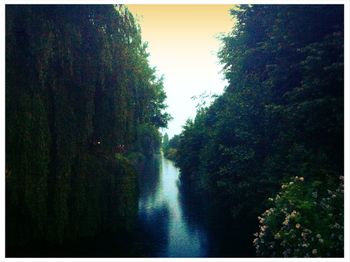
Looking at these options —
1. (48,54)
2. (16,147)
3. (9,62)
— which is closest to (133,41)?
(48,54)

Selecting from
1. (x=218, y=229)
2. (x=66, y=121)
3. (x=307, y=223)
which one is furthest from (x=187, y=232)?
(x=66, y=121)

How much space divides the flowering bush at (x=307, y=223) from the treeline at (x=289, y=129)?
26mm

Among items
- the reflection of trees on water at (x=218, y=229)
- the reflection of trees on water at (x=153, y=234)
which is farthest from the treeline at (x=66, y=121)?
the reflection of trees on water at (x=218, y=229)

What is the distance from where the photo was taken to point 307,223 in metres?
9.51

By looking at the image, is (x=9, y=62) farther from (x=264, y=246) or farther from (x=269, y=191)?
(x=269, y=191)

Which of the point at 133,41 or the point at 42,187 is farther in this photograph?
the point at 133,41

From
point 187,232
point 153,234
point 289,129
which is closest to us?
point 289,129

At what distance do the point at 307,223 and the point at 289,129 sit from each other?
15.7 ft

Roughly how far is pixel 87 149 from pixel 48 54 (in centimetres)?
376

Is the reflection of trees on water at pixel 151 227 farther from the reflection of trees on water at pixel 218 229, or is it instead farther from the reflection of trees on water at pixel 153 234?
the reflection of trees on water at pixel 218 229

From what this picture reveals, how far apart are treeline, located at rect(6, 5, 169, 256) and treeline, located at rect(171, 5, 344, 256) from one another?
5762 millimetres

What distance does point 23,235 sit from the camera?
10.6 metres

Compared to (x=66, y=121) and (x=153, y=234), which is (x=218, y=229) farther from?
(x=66, y=121)

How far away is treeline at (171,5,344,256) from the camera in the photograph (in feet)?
32.2
